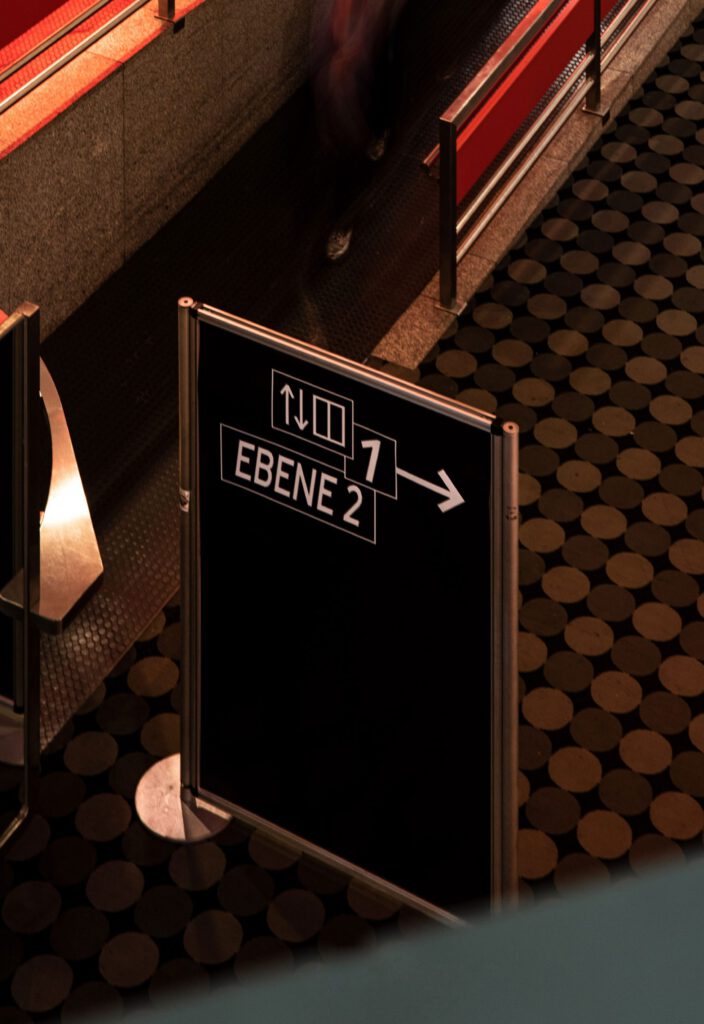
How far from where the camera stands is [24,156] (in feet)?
13.1

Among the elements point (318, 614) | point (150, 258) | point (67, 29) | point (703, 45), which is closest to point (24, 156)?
point (67, 29)

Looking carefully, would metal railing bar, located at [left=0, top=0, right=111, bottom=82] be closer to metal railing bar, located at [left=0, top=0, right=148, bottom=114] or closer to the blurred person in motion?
metal railing bar, located at [left=0, top=0, right=148, bottom=114]

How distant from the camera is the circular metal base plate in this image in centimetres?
299

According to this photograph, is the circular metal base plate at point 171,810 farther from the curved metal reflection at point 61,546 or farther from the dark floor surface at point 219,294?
the curved metal reflection at point 61,546

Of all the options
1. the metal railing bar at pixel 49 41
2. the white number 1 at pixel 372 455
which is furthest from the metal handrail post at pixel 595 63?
the white number 1 at pixel 372 455

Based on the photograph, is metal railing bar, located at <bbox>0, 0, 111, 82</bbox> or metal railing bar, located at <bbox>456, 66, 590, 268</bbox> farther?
metal railing bar, located at <bbox>456, 66, 590, 268</bbox>

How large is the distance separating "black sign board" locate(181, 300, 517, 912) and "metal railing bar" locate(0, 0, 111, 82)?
6.11 ft

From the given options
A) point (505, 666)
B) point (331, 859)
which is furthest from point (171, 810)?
point (505, 666)

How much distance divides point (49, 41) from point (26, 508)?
6.89ft

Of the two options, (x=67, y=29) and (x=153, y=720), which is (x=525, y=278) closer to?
(x=67, y=29)

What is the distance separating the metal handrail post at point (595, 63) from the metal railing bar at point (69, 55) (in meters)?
1.60

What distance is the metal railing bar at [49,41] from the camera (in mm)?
3771

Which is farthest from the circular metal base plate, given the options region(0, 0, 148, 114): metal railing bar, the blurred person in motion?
the blurred person in motion

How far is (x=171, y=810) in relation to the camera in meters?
3.05
